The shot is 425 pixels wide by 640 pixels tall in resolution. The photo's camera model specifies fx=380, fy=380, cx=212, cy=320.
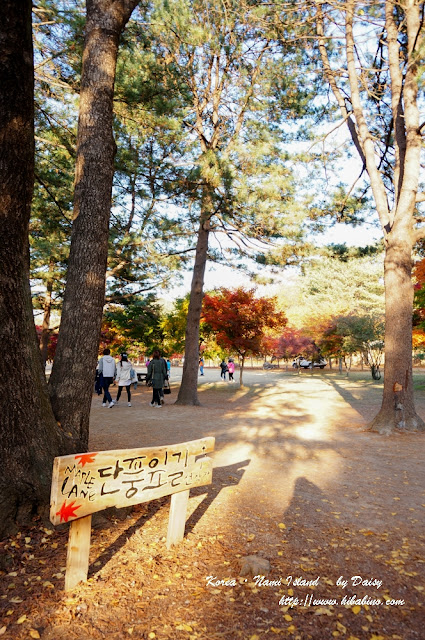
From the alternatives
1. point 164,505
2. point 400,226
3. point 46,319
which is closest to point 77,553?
point 164,505

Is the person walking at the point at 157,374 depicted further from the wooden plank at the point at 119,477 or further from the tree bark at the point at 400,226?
the wooden plank at the point at 119,477

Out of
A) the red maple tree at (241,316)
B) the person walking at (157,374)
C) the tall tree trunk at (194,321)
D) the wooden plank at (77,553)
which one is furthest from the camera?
the red maple tree at (241,316)

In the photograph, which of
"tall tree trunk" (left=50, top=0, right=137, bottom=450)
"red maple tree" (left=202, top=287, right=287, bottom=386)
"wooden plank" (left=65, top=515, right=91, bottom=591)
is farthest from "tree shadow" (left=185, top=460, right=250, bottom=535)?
"red maple tree" (left=202, top=287, right=287, bottom=386)

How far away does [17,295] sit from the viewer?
2.99 metres

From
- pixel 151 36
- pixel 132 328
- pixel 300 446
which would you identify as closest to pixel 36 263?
pixel 132 328

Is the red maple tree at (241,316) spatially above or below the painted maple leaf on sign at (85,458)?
above

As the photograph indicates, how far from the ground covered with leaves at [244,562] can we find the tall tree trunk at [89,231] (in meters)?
1.09

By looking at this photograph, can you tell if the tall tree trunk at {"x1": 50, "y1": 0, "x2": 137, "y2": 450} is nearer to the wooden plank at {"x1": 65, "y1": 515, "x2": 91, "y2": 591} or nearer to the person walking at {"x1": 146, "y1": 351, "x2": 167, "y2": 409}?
the wooden plank at {"x1": 65, "y1": 515, "x2": 91, "y2": 591}

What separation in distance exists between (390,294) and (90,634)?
7.80 m

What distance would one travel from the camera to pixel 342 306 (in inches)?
1283

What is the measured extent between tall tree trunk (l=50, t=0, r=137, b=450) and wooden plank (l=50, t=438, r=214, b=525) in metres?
1.05

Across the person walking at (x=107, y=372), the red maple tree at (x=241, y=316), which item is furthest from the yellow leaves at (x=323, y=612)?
the red maple tree at (x=241, y=316)

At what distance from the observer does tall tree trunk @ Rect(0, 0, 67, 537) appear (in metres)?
2.92

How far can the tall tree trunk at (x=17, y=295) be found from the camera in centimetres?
292
